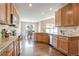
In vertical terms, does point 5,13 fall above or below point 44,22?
above

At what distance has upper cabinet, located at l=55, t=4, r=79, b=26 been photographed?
4308 mm

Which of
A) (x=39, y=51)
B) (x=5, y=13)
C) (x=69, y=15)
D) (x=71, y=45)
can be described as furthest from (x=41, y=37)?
(x=5, y=13)

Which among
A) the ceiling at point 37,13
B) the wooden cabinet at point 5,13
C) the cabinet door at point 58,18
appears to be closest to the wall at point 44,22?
the ceiling at point 37,13

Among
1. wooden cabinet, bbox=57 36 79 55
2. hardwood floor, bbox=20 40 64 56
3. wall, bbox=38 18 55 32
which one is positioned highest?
wall, bbox=38 18 55 32

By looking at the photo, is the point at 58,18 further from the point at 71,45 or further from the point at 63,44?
the point at 71,45

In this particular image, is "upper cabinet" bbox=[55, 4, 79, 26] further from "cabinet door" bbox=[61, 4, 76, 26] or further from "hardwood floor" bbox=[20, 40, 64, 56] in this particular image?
"hardwood floor" bbox=[20, 40, 64, 56]

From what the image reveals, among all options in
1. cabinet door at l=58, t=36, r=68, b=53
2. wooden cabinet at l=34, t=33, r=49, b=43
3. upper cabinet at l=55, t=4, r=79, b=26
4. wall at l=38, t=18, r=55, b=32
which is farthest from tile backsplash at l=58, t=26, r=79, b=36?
wooden cabinet at l=34, t=33, r=49, b=43

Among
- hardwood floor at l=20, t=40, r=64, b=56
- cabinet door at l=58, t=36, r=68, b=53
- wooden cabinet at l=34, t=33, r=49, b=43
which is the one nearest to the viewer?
cabinet door at l=58, t=36, r=68, b=53

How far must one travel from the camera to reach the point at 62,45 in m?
4.64

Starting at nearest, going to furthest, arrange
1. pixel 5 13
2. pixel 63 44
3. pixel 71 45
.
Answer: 1. pixel 5 13
2. pixel 71 45
3. pixel 63 44

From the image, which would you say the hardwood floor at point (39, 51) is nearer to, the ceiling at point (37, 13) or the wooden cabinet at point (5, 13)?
the ceiling at point (37, 13)

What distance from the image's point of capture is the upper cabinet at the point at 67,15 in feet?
14.1

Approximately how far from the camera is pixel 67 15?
4.70 meters

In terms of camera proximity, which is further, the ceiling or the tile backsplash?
the tile backsplash
